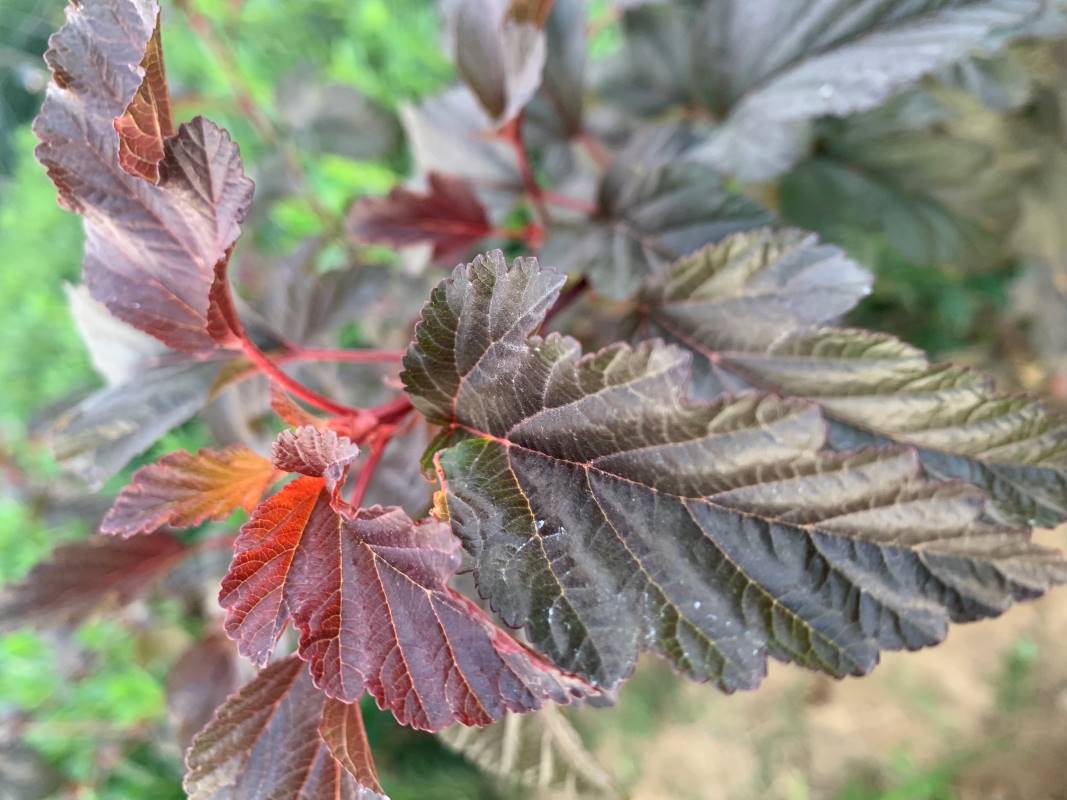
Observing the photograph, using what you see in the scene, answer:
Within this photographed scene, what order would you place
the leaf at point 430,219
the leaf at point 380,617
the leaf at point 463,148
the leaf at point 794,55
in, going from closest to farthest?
1. the leaf at point 380,617
2. the leaf at point 794,55
3. the leaf at point 430,219
4. the leaf at point 463,148

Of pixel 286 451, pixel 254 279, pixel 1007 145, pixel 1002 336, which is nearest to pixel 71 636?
pixel 254 279

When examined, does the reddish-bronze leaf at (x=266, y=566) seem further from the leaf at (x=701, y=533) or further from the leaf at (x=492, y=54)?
the leaf at (x=492, y=54)

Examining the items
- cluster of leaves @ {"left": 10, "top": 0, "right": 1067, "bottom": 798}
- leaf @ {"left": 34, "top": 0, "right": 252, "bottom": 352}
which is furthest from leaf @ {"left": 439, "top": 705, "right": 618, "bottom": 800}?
leaf @ {"left": 34, "top": 0, "right": 252, "bottom": 352}

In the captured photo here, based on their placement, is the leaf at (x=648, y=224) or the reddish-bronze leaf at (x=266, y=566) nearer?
the reddish-bronze leaf at (x=266, y=566)

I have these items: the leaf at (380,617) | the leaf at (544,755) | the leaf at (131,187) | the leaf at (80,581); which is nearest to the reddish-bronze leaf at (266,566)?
the leaf at (380,617)

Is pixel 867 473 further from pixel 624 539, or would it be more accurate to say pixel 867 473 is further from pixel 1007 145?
pixel 1007 145

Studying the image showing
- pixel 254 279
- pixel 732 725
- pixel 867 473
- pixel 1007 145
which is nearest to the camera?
pixel 867 473

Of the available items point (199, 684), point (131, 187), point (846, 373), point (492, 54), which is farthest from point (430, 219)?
point (199, 684)
